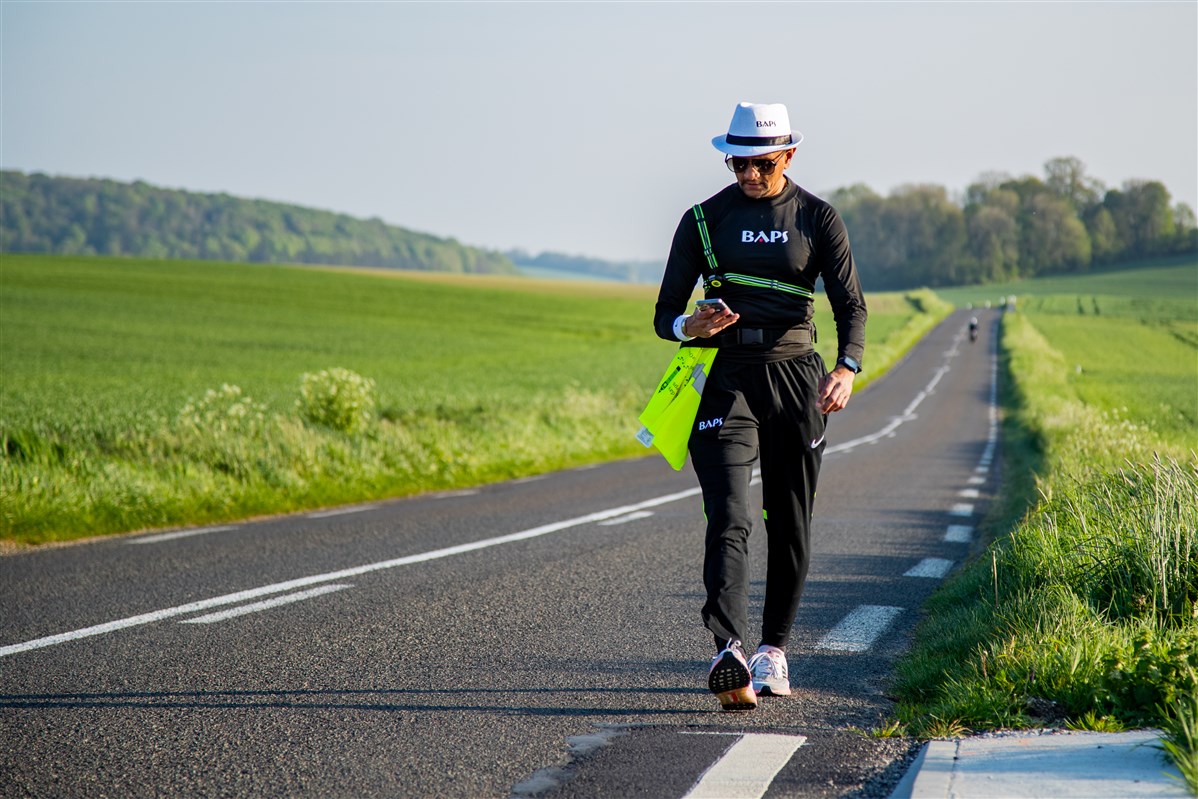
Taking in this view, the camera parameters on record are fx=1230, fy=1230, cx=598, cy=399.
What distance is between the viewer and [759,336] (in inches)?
190

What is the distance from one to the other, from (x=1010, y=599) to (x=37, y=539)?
7368 mm

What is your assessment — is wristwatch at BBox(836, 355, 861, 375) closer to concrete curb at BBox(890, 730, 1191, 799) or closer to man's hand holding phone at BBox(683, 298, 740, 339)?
man's hand holding phone at BBox(683, 298, 740, 339)

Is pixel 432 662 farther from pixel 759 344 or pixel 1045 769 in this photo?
pixel 1045 769

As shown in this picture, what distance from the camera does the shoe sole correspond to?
454 cm

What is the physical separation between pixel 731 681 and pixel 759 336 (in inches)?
52.2

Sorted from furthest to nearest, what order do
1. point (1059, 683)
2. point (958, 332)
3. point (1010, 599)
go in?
point (958, 332), point (1010, 599), point (1059, 683)

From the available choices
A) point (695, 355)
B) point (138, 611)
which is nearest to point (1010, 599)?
point (695, 355)

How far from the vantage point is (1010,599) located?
18.6 feet

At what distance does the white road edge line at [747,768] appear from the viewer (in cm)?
363

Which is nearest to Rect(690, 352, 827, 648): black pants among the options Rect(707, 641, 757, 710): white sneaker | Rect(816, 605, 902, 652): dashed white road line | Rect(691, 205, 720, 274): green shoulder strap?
Rect(707, 641, 757, 710): white sneaker

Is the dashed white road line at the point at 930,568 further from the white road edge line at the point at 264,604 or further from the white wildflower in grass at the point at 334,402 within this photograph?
the white wildflower in grass at the point at 334,402

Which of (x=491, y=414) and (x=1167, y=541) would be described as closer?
(x=1167, y=541)

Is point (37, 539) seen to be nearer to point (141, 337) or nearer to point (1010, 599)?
point (1010, 599)

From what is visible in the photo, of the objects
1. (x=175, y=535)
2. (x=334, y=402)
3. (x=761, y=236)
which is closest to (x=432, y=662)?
(x=761, y=236)
